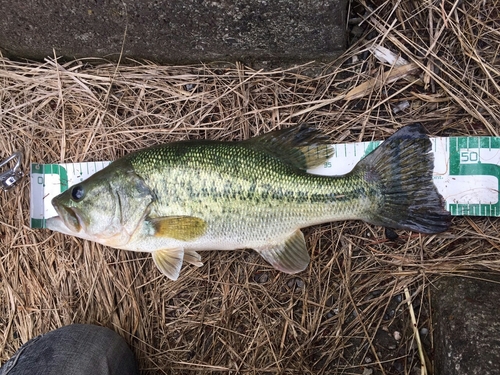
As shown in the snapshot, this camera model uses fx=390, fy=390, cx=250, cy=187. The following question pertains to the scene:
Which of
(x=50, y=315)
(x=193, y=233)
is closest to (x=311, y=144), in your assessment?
(x=193, y=233)

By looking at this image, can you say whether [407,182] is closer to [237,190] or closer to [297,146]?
[297,146]

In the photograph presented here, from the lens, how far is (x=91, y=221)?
2.67m

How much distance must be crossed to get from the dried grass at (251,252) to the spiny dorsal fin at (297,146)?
238 millimetres

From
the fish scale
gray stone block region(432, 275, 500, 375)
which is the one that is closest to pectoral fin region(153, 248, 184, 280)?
the fish scale

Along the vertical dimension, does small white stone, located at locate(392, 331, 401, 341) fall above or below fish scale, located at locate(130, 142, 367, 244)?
below

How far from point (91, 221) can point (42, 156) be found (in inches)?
37.9

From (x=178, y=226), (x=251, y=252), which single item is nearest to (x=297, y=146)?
(x=251, y=252)

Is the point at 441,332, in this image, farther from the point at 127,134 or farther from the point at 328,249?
the point at 127,134

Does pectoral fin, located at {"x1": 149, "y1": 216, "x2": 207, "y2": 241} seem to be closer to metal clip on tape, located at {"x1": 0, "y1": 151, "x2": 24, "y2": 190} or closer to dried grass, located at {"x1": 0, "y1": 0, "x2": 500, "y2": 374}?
dried grass, located at {"x1": 0, "y1": 0, "x2": 500, "y2": 374}

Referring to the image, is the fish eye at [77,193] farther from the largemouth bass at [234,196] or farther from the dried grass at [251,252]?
the dried grass at [251,252]

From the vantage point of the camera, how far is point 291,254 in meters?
2.83

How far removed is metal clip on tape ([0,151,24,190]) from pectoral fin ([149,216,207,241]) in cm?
136

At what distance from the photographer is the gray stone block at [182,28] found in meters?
2.79

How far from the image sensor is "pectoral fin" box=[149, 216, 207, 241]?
8.64ft
